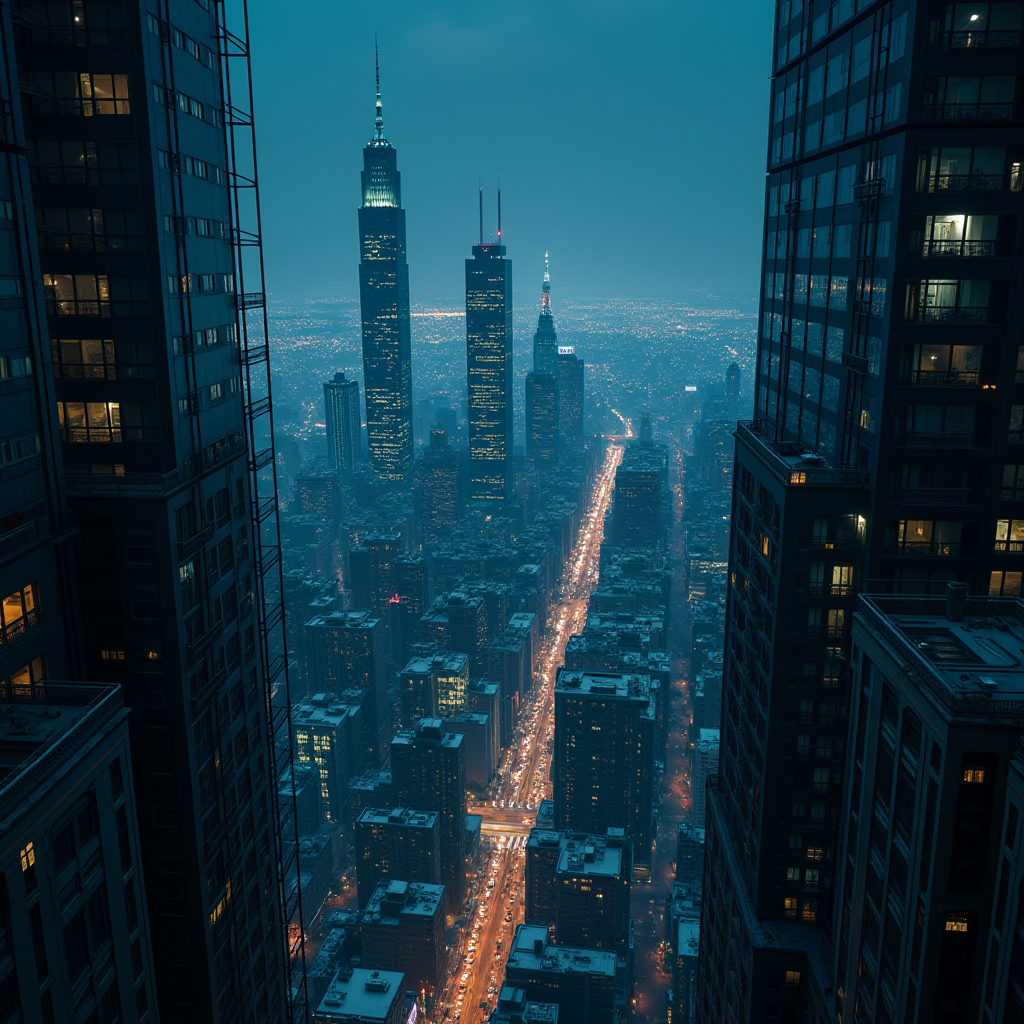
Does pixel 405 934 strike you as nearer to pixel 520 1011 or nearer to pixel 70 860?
pixel 520 1011

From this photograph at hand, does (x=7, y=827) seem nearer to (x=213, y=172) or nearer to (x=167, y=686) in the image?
(x=167, y=686)

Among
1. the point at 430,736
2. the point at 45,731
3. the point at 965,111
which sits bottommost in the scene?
the point at 430,736

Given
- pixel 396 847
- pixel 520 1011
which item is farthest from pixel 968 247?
pixel 396 847

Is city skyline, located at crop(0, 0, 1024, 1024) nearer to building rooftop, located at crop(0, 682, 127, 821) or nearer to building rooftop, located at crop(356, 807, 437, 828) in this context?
building rooftop, located at crop(0, 682, 127, 821)

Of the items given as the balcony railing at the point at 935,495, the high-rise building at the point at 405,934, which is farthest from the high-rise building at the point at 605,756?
the balcony railing at the point at 935,495

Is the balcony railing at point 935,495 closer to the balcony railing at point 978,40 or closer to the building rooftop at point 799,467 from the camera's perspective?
the building rooftop at point 799,467

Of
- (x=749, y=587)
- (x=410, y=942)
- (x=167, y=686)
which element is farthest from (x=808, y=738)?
(x=410, y=942)
